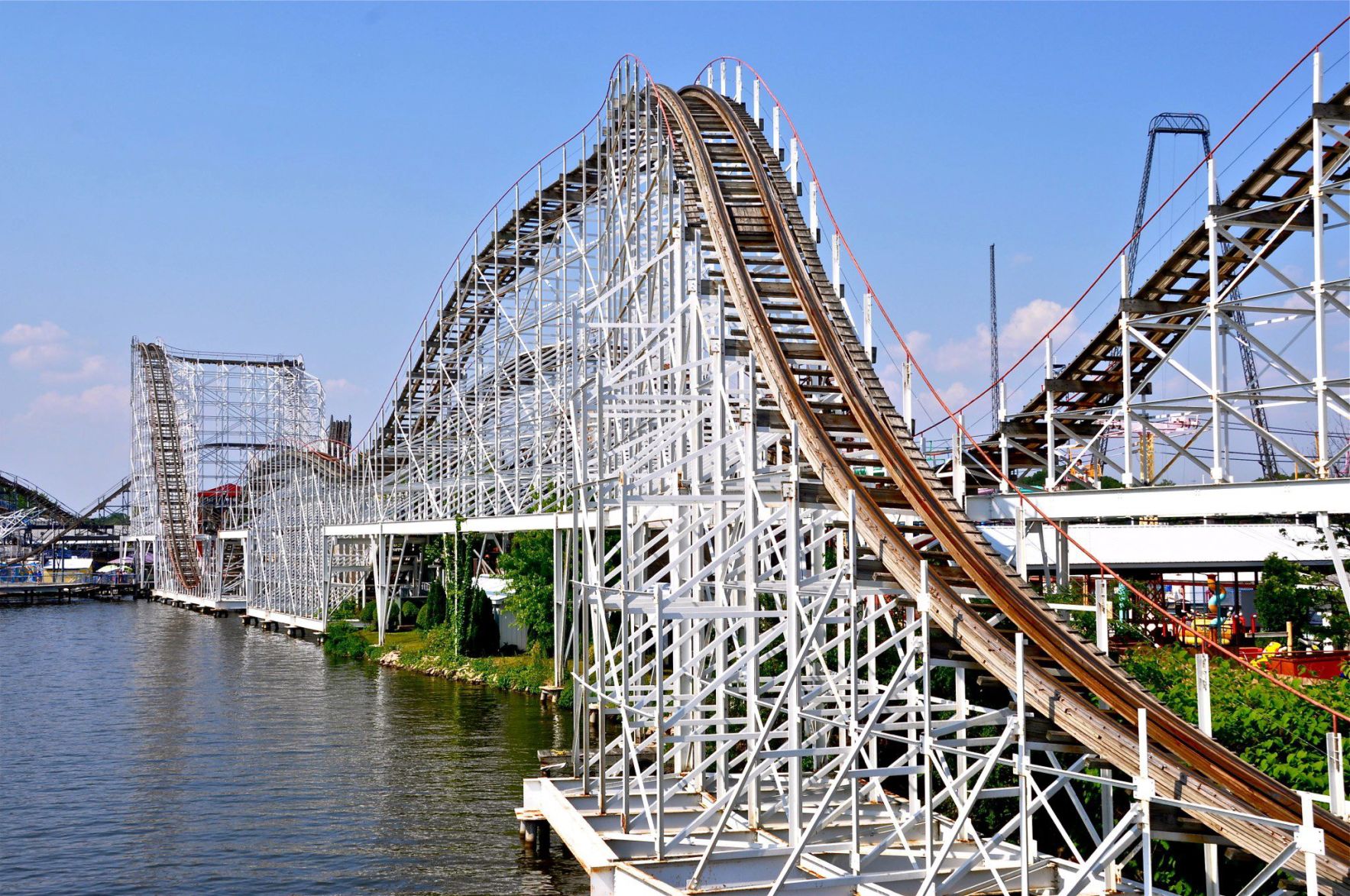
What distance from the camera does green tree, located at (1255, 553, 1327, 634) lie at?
22312 millimetres

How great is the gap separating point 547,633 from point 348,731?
26.0 ft

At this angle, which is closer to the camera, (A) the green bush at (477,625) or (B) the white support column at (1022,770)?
(B) the white support column at (1022,770)

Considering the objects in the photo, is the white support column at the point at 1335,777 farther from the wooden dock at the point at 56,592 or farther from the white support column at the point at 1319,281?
the wooden dock at the point at 56,592

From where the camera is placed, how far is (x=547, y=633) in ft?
112

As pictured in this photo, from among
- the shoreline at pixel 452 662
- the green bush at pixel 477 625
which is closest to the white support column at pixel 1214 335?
the shoreline at pixel 452 662

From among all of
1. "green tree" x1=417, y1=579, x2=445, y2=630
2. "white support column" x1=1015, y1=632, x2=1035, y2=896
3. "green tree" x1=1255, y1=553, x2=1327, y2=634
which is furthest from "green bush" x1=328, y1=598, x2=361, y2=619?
"white support column" x1=1015, y1=632, x2=1035, y2=896

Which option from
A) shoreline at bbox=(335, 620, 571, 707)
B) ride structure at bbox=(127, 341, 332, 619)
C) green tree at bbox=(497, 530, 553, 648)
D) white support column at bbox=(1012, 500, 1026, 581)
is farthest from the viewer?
ride structure at bbox=(127, 341, 332, 619)

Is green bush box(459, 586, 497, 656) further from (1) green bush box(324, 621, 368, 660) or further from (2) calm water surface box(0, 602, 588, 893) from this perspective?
(1) green bush box(324, 621, 368, 660)

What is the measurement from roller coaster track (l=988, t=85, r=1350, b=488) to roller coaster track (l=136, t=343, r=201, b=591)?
63.1 metres

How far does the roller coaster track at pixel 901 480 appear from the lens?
32.9ft

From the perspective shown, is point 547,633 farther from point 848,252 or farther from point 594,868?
point 594,868

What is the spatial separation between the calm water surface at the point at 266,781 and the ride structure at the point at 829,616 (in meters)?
1.73

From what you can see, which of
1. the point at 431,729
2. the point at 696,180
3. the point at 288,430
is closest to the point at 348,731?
the point at 431,729

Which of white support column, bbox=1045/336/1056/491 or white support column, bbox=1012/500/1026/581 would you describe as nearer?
white support column, bbox=1012/500/1026/581
